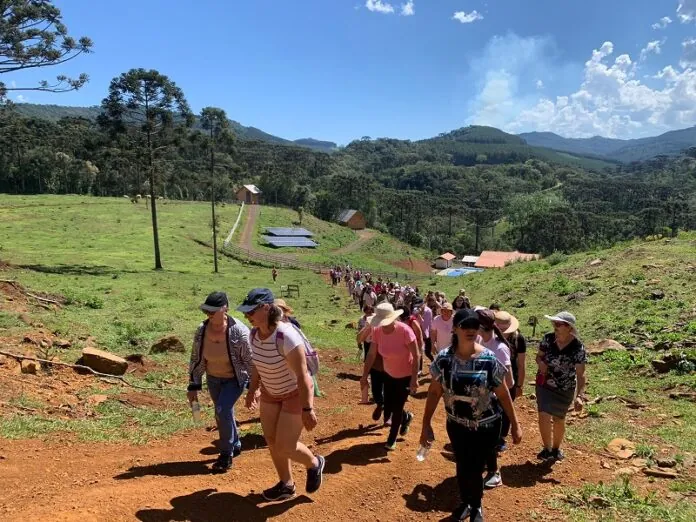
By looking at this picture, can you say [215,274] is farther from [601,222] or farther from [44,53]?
[601,222]

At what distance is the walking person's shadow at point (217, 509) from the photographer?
4047mm

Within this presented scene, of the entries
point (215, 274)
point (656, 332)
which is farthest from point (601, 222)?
point (656, 332)

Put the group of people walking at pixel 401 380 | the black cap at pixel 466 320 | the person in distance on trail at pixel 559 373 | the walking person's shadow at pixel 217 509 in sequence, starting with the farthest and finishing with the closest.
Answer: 1. the person in distance on trail at pixel 559 373
2. the walking person's shadow at pixel 217 509
3. the group of people walking at pixel 401 380
4. the black cap at pixel 466 320

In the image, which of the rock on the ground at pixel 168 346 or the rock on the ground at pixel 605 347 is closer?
the rock on the ground at pixel 168 346

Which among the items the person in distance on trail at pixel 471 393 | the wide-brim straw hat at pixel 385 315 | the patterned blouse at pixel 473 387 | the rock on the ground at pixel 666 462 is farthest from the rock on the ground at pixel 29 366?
the rock on the ground at pixel 666 462

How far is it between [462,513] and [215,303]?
2841mm

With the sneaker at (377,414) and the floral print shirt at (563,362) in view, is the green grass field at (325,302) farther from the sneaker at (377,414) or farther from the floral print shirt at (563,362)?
the sneaker at (377,414)

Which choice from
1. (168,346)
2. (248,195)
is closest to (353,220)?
(248,195)

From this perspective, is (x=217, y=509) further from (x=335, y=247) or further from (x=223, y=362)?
(x=335, y=247)

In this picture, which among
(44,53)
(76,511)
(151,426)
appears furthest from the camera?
(44,53)

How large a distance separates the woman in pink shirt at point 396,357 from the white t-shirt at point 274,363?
5.86 ft

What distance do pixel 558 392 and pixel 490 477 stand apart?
119 centimetres

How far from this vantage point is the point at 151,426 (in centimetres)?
659

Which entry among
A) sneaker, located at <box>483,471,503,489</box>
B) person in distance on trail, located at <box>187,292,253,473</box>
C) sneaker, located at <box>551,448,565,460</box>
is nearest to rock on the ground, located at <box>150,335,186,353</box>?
person in distance on trail, located at <box>187,292,253,473</box>
